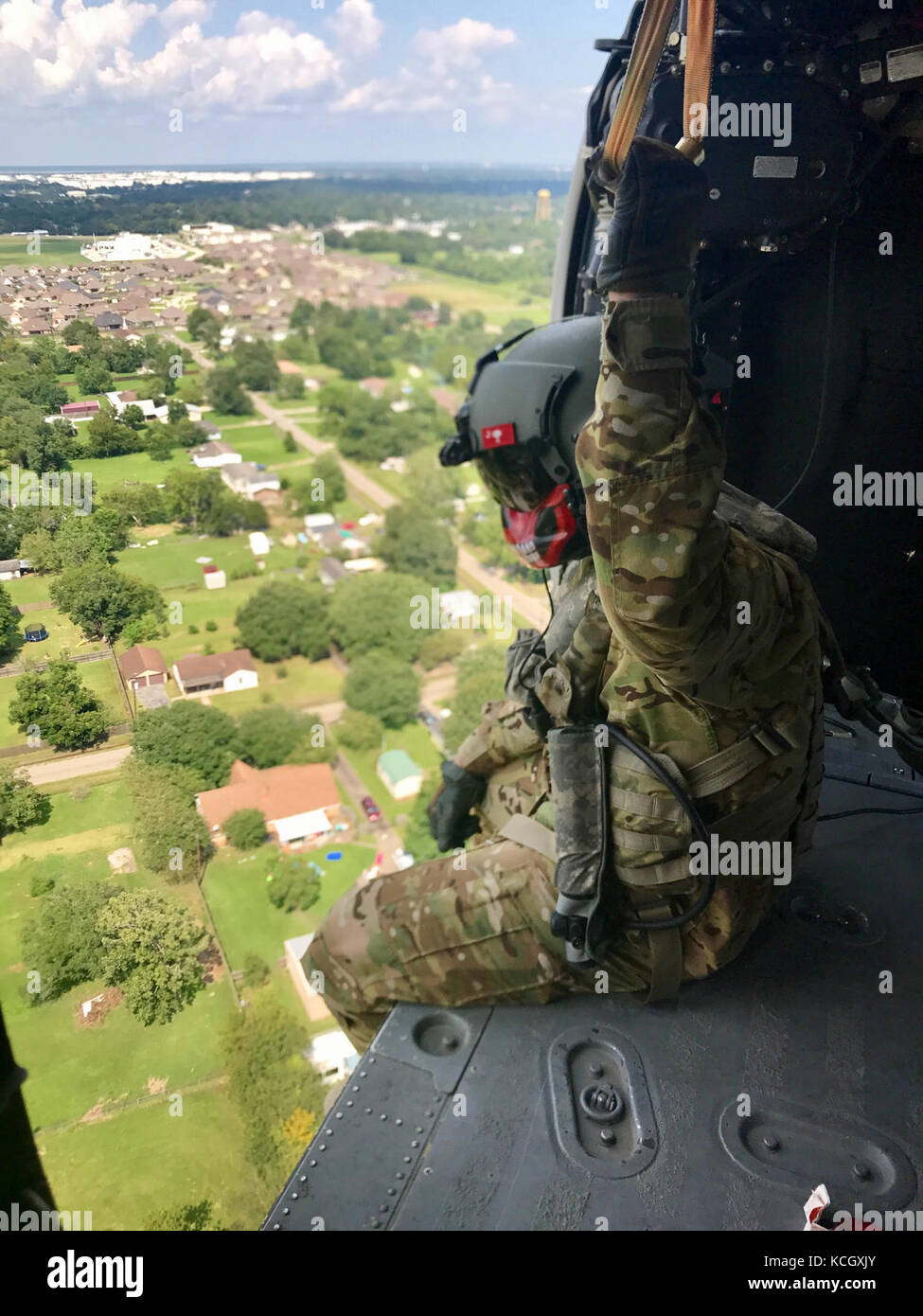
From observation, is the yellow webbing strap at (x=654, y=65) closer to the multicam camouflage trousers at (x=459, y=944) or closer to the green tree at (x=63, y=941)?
the multicam camouflage trousers at (x=459, y=944)

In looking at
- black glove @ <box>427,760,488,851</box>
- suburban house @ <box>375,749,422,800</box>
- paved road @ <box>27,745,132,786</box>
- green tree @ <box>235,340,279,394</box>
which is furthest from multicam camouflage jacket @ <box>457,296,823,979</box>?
suburban house @ <box>375,749,422,800</box>

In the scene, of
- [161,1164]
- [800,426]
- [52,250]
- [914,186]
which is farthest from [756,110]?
[161,1164]

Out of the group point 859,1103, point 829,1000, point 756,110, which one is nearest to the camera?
point 859,1103

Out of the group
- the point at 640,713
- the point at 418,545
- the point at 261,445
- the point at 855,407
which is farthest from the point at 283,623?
the point at 418,545

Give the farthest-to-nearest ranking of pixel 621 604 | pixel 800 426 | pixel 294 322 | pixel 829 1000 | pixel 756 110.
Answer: pixel 294 322 → pixel 800 426 → pixel 756 110 → pixel 829 1000 → pixel 621 604

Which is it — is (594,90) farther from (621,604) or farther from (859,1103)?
(859,1103)

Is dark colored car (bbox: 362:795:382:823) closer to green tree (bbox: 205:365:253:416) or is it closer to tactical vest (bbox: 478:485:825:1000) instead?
green tree (bbox: 205:365:253:416)
